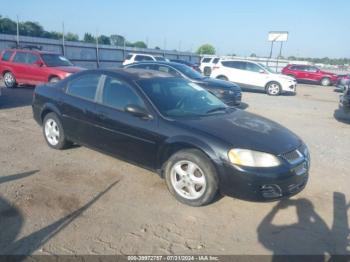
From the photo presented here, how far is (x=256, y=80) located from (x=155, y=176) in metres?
14.2

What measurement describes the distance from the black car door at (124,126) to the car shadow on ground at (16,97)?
6.08 metres

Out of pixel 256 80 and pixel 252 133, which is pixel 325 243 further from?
pixel 256 80

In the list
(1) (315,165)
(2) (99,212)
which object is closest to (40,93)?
(2) (99,212)

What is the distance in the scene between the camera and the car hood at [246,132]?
12.7ft

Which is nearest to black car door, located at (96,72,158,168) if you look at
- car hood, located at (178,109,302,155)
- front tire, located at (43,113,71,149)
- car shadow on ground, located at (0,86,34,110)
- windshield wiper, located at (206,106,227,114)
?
car hood, located at (178,109,302,155)

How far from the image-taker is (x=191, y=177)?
13.2 ft

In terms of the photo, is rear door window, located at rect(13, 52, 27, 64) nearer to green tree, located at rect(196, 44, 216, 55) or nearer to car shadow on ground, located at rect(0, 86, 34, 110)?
car shadow on ground, located at rect(0, 86, 34, 110)

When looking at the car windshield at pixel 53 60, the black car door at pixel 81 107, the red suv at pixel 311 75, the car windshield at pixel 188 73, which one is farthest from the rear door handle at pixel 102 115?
the red suv at pixel 311 75

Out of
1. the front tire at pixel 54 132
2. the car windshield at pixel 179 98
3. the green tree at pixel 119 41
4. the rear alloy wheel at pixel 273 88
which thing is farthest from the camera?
the green tree at pixel 119 41

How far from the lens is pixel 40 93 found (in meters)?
6.11

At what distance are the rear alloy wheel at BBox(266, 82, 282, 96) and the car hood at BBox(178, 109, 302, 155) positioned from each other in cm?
1353

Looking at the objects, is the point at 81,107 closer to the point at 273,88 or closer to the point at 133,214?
the point at 133,214

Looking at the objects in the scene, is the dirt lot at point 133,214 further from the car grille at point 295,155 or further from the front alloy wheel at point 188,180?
the car grille at point 295,155

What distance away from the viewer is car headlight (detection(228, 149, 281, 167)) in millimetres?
3717
